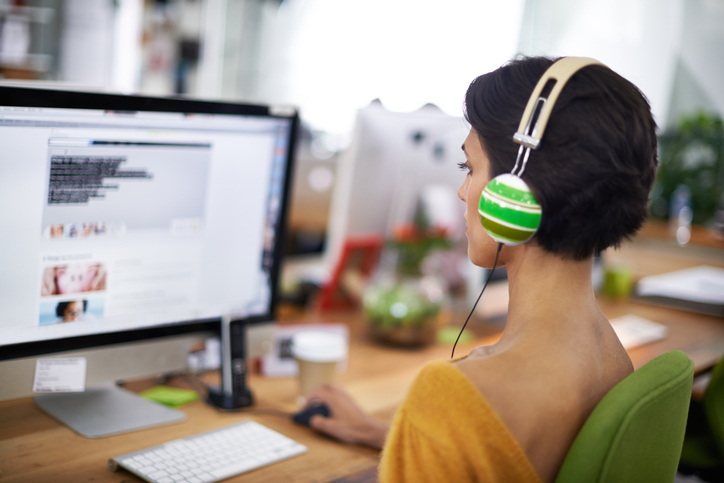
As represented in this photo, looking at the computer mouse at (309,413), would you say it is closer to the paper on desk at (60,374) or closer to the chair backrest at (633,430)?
the paper on desk at (60,374)

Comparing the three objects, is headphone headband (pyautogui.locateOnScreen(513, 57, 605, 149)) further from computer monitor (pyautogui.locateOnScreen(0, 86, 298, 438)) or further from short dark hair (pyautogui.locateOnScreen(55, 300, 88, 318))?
short dark hair (pyautogui.locateOnScreen(55, 300, 88, 318))

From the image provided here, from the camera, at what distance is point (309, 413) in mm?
1122

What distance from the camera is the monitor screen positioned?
2.96ft

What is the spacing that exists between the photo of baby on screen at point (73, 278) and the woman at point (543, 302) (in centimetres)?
56

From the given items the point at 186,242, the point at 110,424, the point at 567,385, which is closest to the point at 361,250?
the point at 186,242

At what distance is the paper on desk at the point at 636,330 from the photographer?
1.85 m

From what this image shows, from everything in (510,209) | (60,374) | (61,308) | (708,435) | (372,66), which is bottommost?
(708,435)

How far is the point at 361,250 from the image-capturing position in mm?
1930

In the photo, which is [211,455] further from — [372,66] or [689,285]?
[372,66]

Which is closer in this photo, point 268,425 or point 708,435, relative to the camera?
point 268,425

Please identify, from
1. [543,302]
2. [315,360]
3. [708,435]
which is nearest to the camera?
[543,302]

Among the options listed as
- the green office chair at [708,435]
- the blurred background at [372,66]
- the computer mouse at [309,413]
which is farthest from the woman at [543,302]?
the blurred background at [372,66]

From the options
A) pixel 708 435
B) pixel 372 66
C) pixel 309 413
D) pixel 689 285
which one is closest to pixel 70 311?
pixel 309 413

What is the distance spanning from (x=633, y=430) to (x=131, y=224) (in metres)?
0.77
